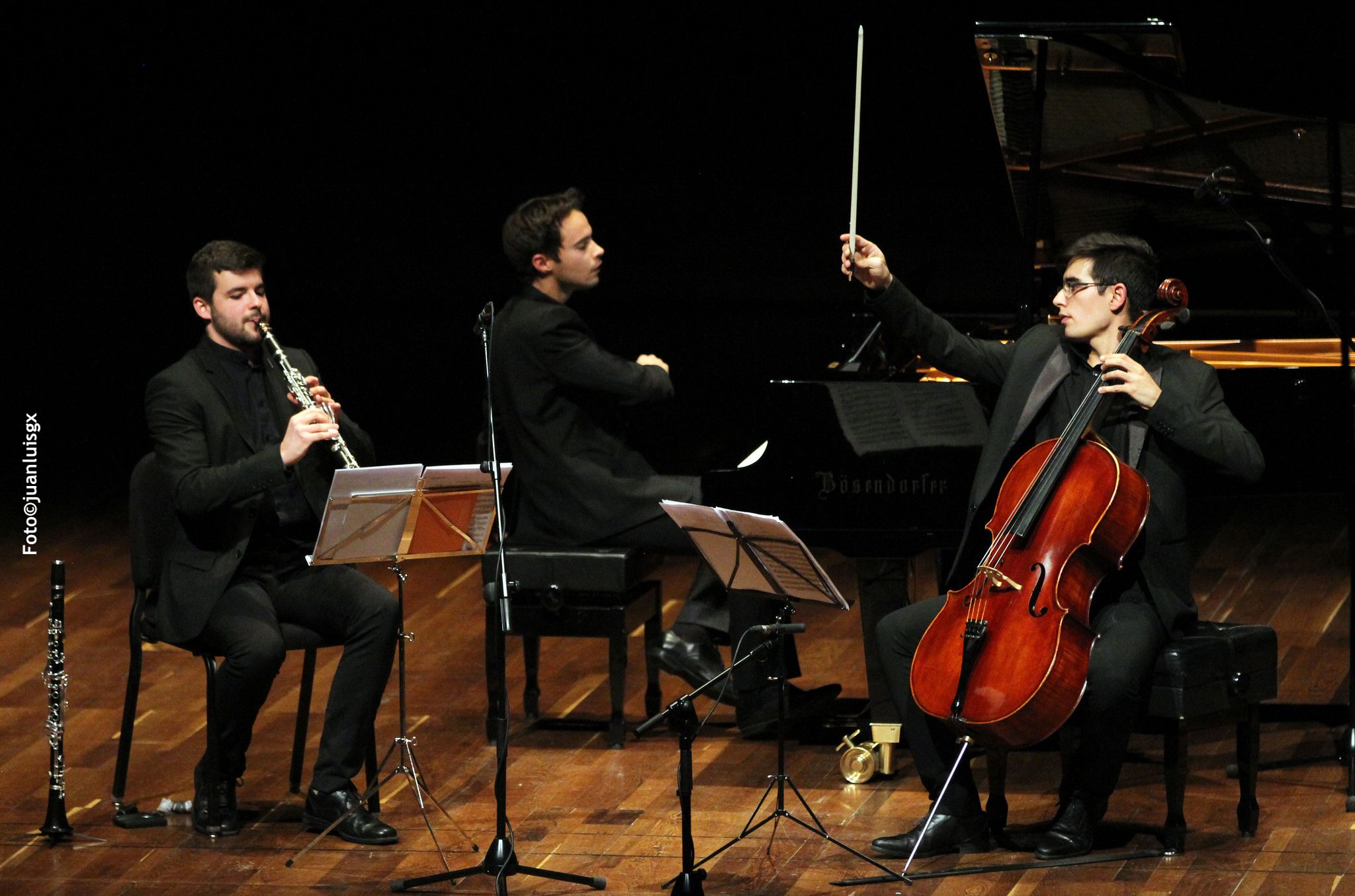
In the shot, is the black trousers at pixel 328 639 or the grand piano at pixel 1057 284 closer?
the black trousers at pixel 328 639

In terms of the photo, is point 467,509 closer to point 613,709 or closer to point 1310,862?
point 613,709

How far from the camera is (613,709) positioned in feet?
14.9

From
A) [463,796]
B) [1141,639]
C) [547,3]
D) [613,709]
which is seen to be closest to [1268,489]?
[1141,639]

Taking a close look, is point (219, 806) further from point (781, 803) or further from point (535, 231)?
point (535, 231)

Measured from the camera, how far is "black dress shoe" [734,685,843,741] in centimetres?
450

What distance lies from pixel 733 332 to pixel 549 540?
4.21m

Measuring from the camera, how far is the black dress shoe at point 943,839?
3652 mm

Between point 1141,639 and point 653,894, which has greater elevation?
point 1141,639

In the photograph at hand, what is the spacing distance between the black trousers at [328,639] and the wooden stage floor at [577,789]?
0.64 feet

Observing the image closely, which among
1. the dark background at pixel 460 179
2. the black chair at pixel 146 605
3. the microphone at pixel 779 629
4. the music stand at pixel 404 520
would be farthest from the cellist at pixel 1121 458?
the dark background at pixel 460 179

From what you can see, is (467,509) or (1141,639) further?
(467,509)

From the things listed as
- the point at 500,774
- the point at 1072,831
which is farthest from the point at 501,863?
the point at 1072,831

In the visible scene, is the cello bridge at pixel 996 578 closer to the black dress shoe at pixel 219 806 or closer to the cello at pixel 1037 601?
the cello at pixel 1037 601

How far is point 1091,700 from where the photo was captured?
3541mm
